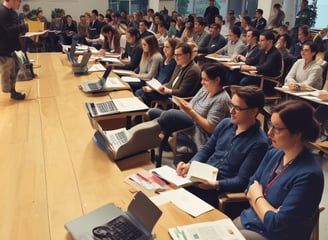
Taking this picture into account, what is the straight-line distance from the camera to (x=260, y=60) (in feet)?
15.4

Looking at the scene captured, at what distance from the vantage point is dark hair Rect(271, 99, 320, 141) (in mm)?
1510

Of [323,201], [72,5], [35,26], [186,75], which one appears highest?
[72,5]

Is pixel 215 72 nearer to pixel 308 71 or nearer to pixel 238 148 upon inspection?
pixel 238 148

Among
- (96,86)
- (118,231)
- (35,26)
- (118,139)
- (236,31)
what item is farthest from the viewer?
(35,26)

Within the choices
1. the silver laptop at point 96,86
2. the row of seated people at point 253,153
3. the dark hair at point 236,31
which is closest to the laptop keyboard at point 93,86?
the silver laptop at point 96,86

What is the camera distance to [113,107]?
9.05ft

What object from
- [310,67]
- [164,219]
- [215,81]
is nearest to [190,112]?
[215,81]

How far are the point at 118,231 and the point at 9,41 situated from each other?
230 centimetres

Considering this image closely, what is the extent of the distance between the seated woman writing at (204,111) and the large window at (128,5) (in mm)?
9685

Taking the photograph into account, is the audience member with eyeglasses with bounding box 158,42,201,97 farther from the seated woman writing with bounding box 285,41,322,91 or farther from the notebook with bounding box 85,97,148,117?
the seated woman writing with bounding box 285,41,322,91

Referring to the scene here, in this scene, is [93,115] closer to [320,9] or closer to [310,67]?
[310,67]

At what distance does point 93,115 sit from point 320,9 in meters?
7.52

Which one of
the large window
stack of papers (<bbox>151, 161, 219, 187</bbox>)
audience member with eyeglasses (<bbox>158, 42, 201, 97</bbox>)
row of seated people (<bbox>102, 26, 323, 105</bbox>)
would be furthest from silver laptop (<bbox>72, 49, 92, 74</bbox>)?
the large window

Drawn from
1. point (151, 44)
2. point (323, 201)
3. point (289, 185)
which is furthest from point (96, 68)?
point (289, 185)
